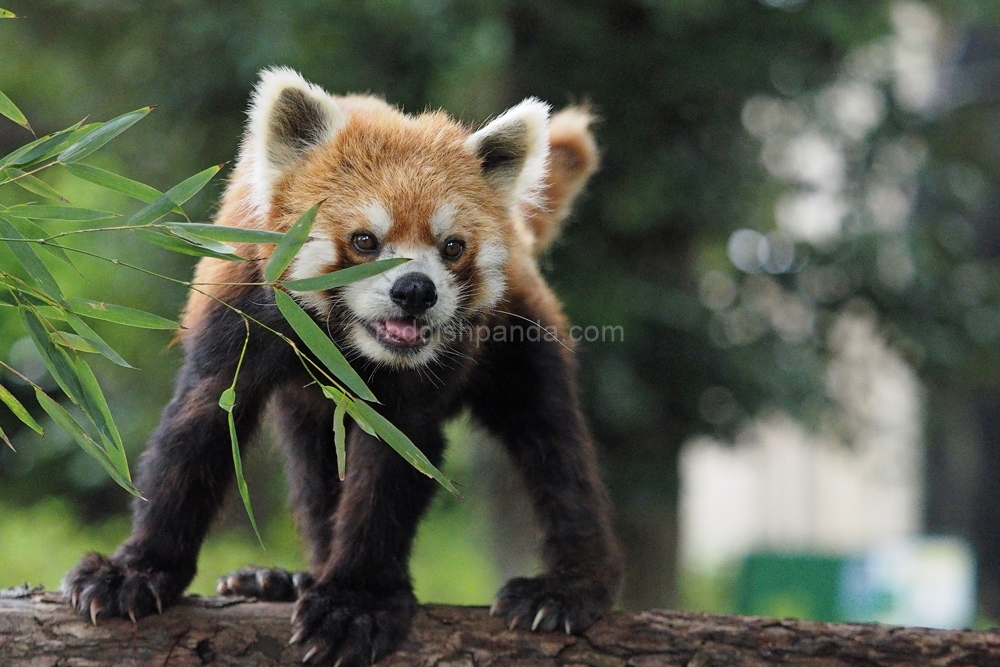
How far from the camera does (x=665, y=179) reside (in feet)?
21.8

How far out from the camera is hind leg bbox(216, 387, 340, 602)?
13.6ft

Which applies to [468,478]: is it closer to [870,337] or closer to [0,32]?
[870,337]

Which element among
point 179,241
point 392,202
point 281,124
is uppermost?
point 281,124

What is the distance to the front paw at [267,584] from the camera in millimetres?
4160

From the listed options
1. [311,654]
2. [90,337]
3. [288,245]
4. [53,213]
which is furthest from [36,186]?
[311,654]

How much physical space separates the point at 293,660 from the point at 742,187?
188 inches

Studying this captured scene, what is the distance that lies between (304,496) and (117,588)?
3.47ft

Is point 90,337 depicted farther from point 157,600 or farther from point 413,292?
point 157,600

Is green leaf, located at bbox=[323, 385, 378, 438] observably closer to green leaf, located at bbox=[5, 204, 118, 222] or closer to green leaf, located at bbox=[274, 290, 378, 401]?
green leaf, located at bbox=[274, 290, 378, 401]

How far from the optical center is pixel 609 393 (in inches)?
243

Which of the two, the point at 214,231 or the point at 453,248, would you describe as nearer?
the point at 214,231

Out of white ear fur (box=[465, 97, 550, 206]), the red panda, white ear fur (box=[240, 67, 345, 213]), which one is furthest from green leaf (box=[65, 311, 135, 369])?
white ear fur (box=[465, 97, 550, 206])

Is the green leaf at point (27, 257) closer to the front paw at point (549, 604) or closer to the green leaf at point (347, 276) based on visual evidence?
the green leaf at point (347, 276)

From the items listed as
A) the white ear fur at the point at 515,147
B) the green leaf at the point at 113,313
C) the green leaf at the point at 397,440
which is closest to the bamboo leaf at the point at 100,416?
the green leaf at the point at 113,313
